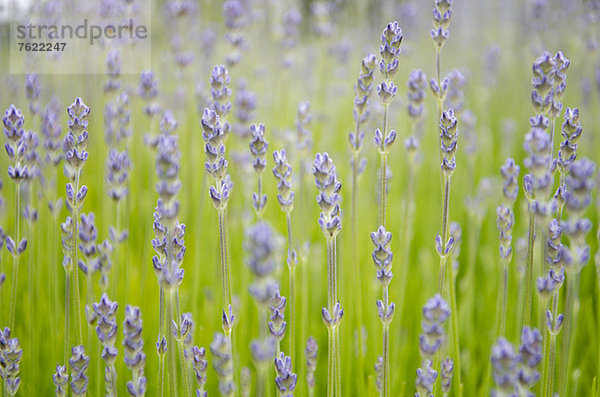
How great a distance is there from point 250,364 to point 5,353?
0.86m

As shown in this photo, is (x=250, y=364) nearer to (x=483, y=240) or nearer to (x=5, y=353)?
(x=5, y=353)

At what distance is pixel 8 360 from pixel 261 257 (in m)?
0.96

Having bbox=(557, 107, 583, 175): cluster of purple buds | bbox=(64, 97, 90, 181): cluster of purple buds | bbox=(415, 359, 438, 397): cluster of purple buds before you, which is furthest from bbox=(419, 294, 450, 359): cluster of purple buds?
bbox=(64, 97, 90, 181): cluster of purple buds

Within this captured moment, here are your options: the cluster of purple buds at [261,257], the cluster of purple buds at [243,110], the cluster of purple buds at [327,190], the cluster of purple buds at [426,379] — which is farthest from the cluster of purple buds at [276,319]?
the cluster of purple buds at [243,110]

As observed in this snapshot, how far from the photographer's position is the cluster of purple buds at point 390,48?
1334 millimetres

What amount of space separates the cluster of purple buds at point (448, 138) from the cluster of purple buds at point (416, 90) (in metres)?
0.61

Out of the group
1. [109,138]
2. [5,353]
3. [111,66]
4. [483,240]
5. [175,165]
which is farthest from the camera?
[483,240]

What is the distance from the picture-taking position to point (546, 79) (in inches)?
48.5

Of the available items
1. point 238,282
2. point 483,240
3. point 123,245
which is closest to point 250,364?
point 238,282

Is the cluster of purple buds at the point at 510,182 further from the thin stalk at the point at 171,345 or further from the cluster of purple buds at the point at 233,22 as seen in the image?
the cluster of purple buds at the point at 233,22

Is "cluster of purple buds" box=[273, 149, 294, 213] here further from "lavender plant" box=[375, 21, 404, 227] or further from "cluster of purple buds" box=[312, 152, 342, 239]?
"lavender plant" box=[375, 21, 404, 227]

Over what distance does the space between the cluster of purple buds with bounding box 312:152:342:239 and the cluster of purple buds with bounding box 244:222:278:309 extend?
0.40m

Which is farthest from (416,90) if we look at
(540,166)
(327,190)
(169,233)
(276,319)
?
(169,233)

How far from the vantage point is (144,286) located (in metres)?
2.06
